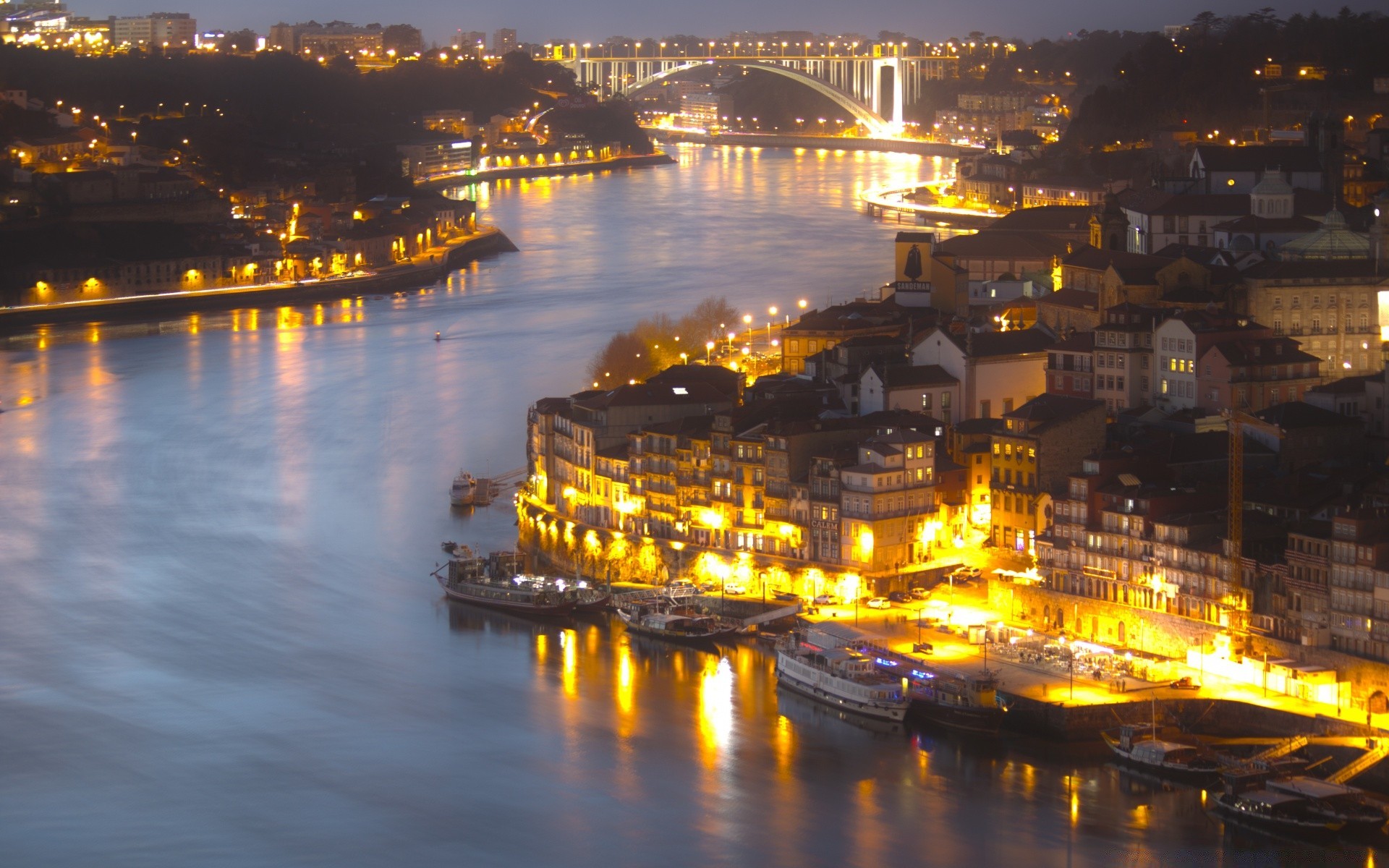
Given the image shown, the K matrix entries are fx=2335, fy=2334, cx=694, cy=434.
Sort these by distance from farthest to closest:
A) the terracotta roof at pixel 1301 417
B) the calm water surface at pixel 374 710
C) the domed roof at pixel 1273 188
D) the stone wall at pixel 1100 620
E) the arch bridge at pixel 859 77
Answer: the arch bridge at pixel 859 77, the domed roof at pixel 1273 188, the terracotta roof at pixel 1301 417, the stone wall at pixel 1100 620, the calm water surface at pixel 374 710

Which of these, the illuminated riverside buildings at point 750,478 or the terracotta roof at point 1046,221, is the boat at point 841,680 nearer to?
the illuminated riverside buildings at point 750,478

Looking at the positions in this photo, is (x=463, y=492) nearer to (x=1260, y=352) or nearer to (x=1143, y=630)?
(x=1260, y=352)

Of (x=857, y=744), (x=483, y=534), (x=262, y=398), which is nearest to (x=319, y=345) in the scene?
(x=262, y=398)

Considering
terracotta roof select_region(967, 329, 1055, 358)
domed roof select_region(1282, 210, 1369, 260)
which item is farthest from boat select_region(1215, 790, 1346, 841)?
domed roof select_region(1282, 210, 1369, 260)

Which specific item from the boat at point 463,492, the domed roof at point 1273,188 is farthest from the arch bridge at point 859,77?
the boat at point 463,492

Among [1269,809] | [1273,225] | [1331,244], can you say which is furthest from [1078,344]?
[1269,809]

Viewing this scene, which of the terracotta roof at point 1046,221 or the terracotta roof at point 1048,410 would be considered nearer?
the terracotta roof at point 1048,410
